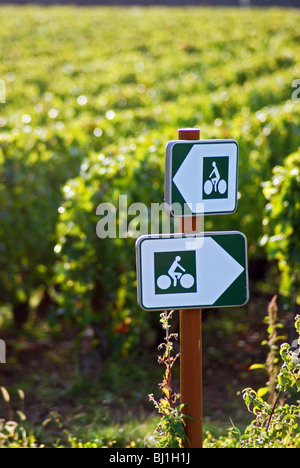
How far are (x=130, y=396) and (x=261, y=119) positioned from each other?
2.69 metres

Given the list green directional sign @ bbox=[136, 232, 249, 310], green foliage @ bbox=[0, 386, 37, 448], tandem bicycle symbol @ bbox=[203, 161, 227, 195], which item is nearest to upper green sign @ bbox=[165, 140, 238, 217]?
tandem bicycle symbol @ bbox=[203, 161, 227, 195]

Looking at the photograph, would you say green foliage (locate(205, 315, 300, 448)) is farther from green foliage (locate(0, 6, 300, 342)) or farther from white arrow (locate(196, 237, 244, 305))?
green foliage (locate(0, 6, 300, 342))

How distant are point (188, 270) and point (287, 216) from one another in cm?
191

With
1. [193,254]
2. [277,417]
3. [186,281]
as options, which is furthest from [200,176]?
[277,417]

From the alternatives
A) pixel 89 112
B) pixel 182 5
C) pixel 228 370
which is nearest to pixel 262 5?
pixel 182 5

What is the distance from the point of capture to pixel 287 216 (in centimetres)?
407

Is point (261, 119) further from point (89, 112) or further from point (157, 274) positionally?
point (157, 274)

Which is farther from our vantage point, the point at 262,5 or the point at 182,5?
the point at 182,5

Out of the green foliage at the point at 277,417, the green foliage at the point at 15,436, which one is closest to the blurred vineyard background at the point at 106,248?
the green foliage at the point at 15,436

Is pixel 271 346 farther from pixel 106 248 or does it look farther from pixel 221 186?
pixel 106 248

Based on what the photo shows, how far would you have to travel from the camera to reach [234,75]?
10102 millimetres

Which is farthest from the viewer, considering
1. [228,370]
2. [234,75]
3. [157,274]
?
[234,75]

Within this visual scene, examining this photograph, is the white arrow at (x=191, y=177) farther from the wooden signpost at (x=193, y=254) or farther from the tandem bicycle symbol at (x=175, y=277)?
the tandem bicycle symbol at (x=175, y=277)

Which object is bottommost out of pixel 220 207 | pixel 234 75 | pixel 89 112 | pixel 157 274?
pixel 157 274
